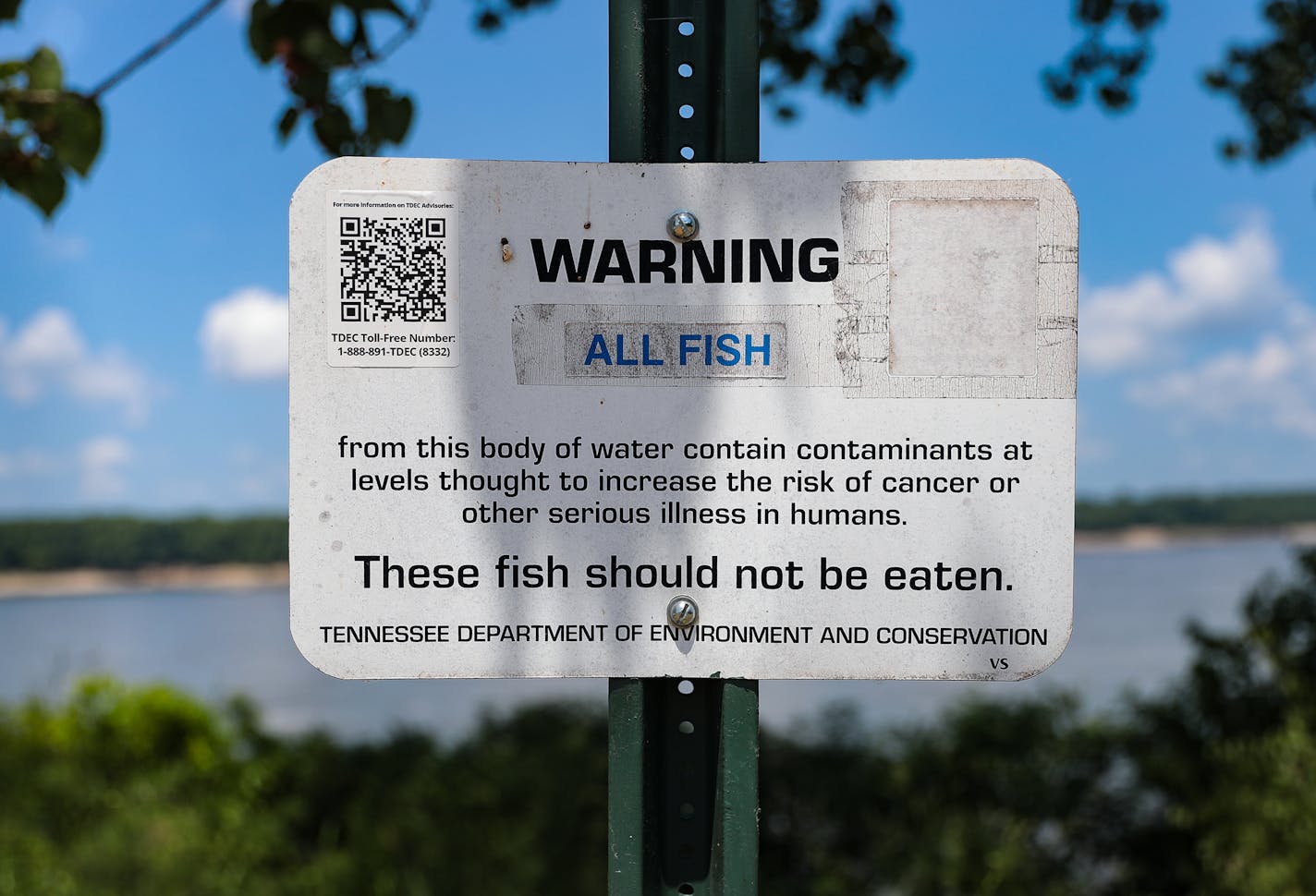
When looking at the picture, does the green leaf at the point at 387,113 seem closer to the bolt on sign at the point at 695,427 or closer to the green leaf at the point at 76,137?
the green leaf at the point at 76,137

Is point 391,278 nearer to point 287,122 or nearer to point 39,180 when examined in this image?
point 287,122

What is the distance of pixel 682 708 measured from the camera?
4.42 feet

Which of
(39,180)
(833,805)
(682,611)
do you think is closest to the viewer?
(682,611)

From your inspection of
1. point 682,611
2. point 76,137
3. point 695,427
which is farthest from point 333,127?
point 682,611

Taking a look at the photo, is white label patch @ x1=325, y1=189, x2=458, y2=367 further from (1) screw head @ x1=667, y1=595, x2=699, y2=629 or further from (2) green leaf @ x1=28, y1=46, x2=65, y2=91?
(2) green leaf @ x1=28, y1=46, x2=65, y2=91

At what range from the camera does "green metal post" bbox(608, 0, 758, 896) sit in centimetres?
132

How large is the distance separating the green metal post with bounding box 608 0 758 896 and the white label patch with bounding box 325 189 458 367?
24 centimetres

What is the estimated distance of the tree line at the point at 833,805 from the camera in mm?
3799

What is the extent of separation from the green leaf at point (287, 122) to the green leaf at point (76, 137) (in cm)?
36

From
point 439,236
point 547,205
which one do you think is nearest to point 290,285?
point 439,236

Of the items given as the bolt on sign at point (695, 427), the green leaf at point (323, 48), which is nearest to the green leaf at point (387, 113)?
the green leaf at point (323, 48)

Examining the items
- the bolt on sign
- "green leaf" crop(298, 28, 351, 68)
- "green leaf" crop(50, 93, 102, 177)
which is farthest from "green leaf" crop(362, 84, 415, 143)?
the bolt on sign

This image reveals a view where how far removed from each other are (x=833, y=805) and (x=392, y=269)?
352 cm

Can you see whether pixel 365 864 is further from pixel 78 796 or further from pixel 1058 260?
pixel 1058 260
